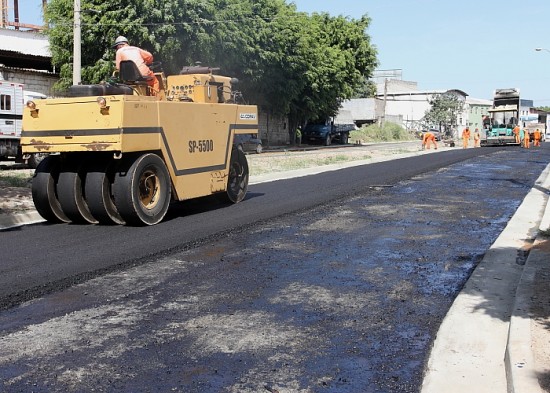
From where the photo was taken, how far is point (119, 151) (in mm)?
9258

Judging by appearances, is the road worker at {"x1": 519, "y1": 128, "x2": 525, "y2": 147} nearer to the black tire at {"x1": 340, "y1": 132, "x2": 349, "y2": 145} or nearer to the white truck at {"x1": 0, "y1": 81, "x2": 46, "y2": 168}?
the black tire at {"x1": 340, "y1": 132, "x2": 349, "y2": 145}

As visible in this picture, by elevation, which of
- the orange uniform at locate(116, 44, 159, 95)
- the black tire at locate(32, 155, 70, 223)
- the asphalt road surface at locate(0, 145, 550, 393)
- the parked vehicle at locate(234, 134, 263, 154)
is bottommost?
the asphalt road surface at locate(0, 145, 550, 393)

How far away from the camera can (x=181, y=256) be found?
25.4 feet

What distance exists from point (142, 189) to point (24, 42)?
2917 cm

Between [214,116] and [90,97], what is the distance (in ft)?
8.60

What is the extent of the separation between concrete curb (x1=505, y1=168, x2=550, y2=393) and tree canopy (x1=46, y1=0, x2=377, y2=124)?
23144mm

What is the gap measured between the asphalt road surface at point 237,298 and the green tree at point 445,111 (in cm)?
6732

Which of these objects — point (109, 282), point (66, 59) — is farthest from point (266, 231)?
point (66, 59)

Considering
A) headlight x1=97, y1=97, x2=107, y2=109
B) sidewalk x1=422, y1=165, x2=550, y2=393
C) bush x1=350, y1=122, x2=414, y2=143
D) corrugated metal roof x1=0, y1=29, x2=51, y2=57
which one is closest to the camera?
sidewalk x1=422, y1=165, x2=550, y2=393

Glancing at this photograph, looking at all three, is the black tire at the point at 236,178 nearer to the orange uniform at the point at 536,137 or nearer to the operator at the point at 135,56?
the operator at the point at 135,56

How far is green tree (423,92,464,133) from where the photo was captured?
7631 centimetres

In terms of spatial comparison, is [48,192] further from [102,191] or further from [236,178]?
[236,178]

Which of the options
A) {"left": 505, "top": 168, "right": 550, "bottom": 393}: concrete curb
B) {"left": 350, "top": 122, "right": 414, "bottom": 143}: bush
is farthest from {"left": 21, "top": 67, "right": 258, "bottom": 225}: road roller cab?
Answer: {"left": 350, "top": 122, "right": 414, "bottom": 143}: bush

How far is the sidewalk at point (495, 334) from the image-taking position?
398 cm
